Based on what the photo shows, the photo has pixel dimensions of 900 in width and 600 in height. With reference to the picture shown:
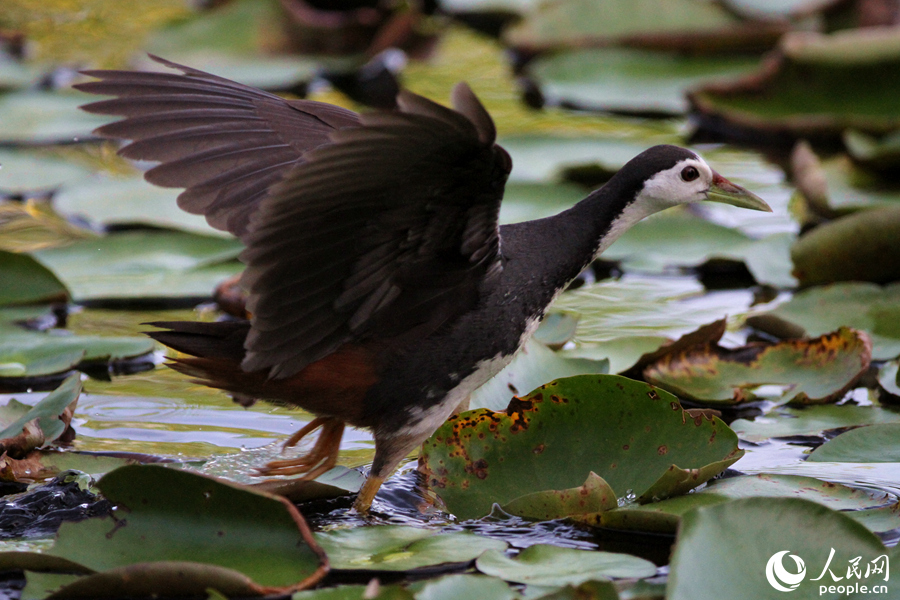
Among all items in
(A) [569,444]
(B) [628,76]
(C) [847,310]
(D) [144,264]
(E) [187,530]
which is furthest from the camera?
(B) [628,76]

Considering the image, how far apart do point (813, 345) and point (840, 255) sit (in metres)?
0.80

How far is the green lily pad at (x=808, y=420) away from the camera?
11.5 ft

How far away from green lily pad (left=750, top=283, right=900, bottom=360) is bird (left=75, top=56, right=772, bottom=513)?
0.74m

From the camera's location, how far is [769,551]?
2.48 metres

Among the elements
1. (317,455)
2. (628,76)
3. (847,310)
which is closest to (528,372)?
(317,455)

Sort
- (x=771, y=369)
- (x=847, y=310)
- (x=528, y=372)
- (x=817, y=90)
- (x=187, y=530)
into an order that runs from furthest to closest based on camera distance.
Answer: (x=817, y=90)
(x=847, y=310)
(x=771, y=369)
(x=528, y=372)
(x=187, y=530)

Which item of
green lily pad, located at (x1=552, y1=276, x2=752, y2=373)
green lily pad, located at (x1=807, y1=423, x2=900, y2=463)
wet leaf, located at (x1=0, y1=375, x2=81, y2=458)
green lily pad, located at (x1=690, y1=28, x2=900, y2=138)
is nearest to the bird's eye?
green lily pad, located at (x1=552, y1=276, x2=752, y2=373)

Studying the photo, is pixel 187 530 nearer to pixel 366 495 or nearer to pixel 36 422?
pixel 366 495

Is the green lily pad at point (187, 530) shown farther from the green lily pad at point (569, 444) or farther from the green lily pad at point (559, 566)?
the green lily pad at point (569, 444)

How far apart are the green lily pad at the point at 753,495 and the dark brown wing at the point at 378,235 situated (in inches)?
28.3

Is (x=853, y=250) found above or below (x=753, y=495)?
above

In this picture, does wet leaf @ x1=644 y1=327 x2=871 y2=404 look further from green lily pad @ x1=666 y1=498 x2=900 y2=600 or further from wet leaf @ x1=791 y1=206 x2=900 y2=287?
green lily pad @ x1=666 y1=498 x2=900 y2=600

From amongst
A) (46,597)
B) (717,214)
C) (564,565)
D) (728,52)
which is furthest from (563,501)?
(728,52)

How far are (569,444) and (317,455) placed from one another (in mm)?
789
